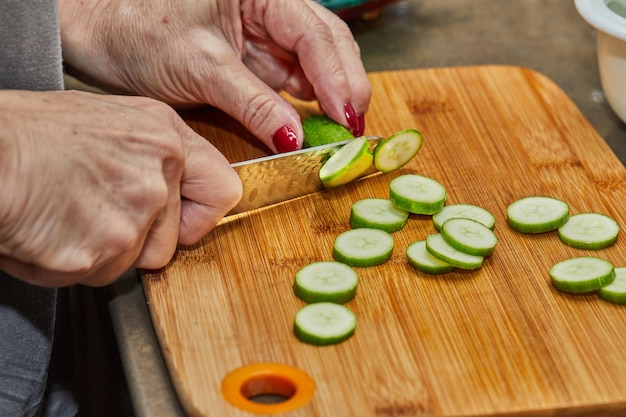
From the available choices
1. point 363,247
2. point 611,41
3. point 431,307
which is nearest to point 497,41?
point 611,41

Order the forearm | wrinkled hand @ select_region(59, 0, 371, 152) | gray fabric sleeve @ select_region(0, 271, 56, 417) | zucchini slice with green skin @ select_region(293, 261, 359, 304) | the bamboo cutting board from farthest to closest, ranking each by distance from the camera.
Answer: wrinkled hand @ select_region(59, 0, 371, 152) < gray fabric sleeve @ select_region(0, 271, 56, 417) < zucchini slice with green skin @ select_region(293, 261, 359, 304) < the bamboo cutting board < the forearm

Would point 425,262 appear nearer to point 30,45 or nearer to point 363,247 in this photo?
point 363,247

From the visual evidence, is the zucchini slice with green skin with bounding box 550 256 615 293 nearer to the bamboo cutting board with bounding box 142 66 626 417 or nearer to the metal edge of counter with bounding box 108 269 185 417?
the bamboo cutting board with bounding box 142 66 626 417

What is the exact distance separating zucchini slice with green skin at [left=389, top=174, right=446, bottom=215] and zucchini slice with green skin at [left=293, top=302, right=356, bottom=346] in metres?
0.41

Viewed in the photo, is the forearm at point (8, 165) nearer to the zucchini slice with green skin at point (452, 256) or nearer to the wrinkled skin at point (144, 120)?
the wrinkled skin at point (144, 120)

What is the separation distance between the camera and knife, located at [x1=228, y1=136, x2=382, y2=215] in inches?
83.7

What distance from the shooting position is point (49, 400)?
237 centimetres

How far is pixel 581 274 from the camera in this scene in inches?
76.0

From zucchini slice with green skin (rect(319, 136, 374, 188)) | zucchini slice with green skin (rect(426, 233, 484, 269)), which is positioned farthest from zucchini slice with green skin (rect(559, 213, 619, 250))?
zucchini slice with green skin (rect(319, 136, 374, 188))

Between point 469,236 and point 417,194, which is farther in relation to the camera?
point 417,194

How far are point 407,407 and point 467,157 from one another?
3.19ft

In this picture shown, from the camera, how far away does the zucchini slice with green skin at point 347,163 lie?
2207mm

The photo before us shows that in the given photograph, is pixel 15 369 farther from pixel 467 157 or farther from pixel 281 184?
pixel 467 157

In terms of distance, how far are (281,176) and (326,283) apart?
39 cm
